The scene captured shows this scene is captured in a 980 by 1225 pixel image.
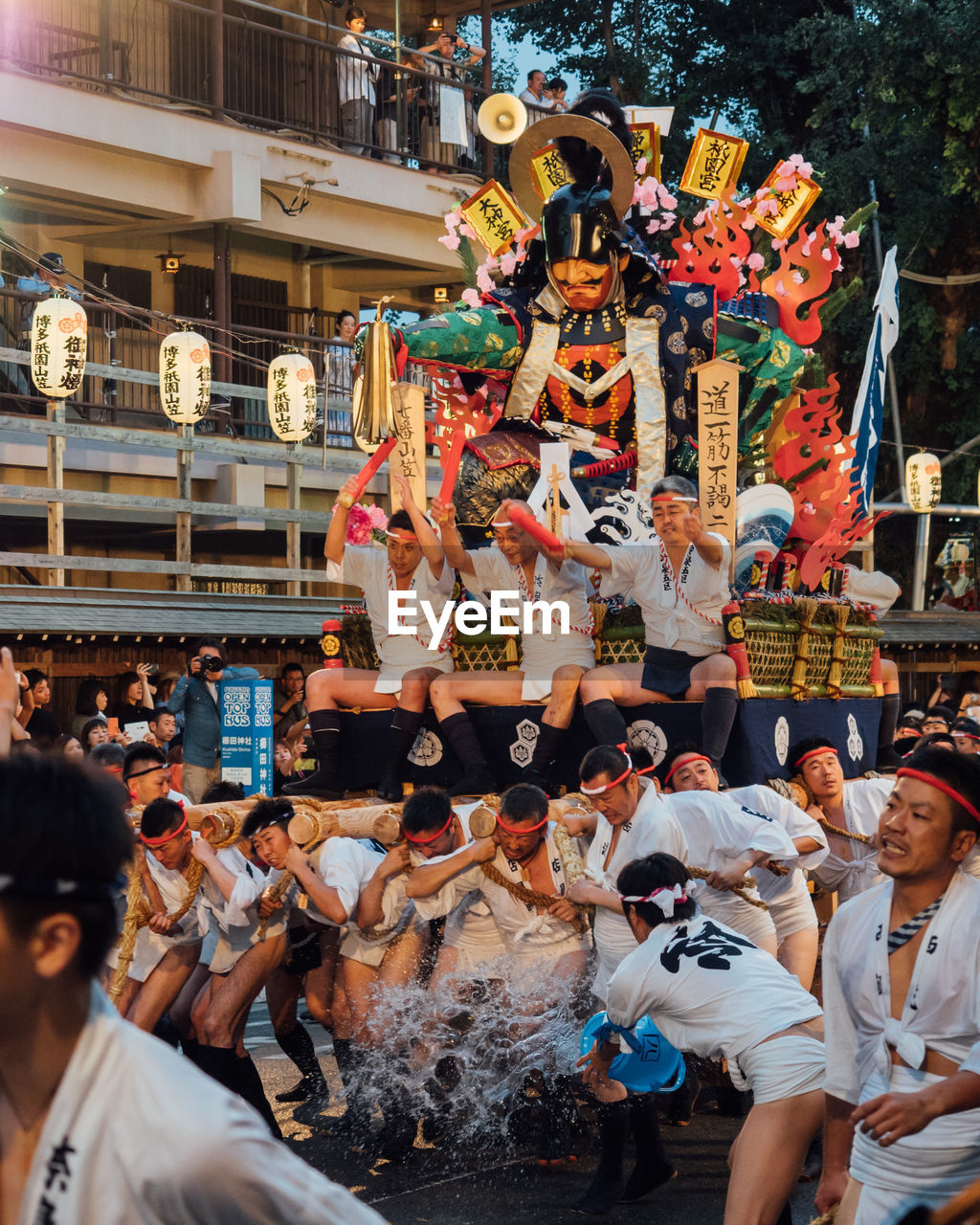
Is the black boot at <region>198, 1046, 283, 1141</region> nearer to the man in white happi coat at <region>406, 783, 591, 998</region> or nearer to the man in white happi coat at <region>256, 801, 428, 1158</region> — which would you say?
the man in white happi coat at <region>256, 801, 428, 1158</region>

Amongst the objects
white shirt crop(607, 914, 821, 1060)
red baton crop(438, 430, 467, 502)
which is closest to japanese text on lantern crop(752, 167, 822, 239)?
red baton crop(438, 430, 467, 502)

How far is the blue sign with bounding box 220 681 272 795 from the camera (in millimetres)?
8406

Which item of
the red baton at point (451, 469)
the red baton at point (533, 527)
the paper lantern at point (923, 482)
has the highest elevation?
the paper lantern at point (923, 482)

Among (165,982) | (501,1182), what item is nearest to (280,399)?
(165,982)

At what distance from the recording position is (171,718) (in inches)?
360

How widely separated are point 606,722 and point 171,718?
12.1 ft

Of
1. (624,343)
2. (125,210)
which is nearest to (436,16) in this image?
(125,210)

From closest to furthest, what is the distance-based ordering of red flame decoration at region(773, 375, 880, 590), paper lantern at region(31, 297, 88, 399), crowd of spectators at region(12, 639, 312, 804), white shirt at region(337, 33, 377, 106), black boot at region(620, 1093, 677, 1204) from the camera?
black boot at region(620, 1093, 677, 1204) → red flame decoration at region(773, 375, 880, 590) → crowd of spectators at region(12, 639, 312, 804) → paper lantern at region(31, 297, 88, 399) → white shirt at region(337, 33, 377, 106)

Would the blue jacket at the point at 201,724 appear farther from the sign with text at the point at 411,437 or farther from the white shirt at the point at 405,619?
the sign with text at the point at 411,437

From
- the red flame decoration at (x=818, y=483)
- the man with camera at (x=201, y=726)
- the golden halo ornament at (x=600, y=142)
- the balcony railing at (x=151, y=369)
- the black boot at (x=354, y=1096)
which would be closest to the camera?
the black boot at (x=354, y=1096)

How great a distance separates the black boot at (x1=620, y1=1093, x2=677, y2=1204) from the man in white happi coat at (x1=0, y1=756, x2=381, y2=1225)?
329 centimetres

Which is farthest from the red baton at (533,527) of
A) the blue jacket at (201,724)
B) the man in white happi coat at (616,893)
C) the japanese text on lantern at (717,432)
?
the blue jacket at (201,724)

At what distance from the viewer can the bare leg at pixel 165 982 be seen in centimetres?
554

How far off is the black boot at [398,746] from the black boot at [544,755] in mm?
515
